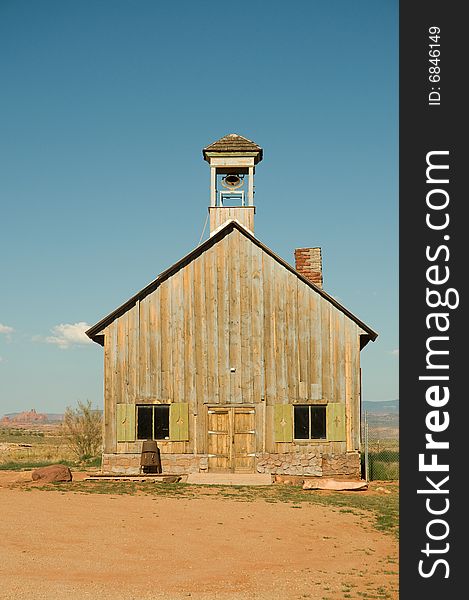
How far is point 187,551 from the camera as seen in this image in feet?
44.2

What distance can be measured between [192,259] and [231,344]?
314 cm

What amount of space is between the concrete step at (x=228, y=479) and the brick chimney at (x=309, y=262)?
27.7ft

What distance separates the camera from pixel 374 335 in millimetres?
26578

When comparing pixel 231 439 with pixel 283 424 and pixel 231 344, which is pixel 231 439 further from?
pixel 231 344

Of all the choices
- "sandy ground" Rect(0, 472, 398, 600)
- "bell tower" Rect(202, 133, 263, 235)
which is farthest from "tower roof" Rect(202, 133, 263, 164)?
"sandy ground" Rect(0, 472, 398, 600)

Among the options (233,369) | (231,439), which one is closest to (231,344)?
(233,369)

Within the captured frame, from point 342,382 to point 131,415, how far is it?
6.99 meters

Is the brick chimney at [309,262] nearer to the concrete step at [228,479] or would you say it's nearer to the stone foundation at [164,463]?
the concrete step at [228,479]

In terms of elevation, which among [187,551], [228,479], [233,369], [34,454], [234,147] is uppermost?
[234,147]

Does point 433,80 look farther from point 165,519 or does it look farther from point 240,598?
point 165,519

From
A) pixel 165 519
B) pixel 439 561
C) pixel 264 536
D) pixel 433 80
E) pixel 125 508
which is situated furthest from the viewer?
pixel 125 508

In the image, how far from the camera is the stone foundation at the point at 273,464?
84.4ft

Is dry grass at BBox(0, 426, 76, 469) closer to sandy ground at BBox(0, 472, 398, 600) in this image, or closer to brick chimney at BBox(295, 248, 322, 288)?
brick chimney at BBox(295, 248, 322, 288)

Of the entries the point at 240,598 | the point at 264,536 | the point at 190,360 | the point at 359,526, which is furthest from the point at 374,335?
the point at 240,598
